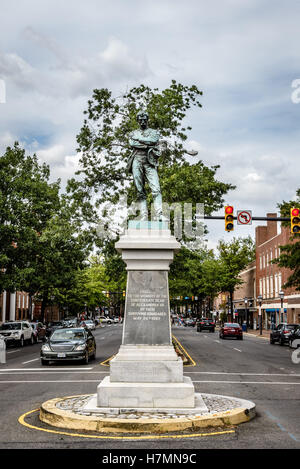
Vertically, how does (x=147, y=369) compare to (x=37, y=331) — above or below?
above

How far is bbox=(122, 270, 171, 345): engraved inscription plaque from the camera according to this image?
30.7ft

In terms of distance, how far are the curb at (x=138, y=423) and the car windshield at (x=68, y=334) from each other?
1284 centimetres

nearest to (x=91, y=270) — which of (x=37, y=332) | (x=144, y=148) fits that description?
(x=37, y=332)

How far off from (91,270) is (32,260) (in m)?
43.5

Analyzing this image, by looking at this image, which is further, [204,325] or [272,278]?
[272,278]

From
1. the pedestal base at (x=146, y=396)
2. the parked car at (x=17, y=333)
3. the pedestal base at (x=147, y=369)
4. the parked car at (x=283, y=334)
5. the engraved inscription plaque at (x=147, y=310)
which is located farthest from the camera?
the parked car at (x=283, y=334)

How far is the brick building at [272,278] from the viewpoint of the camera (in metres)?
56.9

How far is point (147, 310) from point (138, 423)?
7.51 feet

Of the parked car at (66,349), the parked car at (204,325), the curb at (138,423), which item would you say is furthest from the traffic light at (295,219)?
the parked car at (204,325)

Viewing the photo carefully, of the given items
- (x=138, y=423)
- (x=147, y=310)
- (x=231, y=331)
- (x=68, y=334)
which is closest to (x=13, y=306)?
(x=231, y=331)

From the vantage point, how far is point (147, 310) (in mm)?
9484

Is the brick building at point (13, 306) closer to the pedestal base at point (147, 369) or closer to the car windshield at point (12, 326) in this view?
the car windshield at point (12, 326)

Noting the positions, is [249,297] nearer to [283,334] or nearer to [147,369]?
[283,334]
